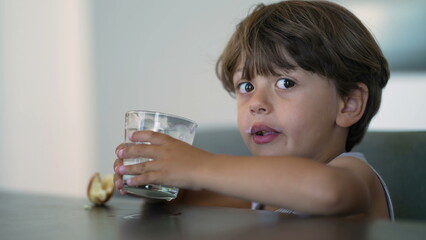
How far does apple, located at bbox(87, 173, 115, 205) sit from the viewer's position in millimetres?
902

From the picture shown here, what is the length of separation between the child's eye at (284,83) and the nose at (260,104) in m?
→ 0.03

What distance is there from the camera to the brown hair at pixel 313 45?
967 millimetres

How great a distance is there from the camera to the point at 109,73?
6.48 feet

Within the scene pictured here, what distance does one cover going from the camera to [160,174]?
711 millimetres

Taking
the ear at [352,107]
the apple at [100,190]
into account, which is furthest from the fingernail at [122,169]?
the ear at [352,107]

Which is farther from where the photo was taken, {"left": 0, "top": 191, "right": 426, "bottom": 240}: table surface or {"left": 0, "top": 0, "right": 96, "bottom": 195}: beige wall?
{"left": 0, "top": 0, "right": 96, "bottom": 195}: beige wall

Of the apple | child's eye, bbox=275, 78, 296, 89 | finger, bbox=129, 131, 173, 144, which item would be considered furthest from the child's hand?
child's eye, bbox=275, 78, 296, 89

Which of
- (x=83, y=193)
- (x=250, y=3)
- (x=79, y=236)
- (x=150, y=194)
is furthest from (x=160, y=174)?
(x=83, y=193)

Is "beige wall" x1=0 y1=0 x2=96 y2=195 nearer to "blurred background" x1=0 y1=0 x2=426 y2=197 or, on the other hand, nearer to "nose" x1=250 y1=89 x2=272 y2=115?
"blurred background" x1=0 y1=0 x2=426 y2=197

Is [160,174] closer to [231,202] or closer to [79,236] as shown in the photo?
[79,236]

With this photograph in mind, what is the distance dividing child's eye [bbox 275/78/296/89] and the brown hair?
0.8 inches

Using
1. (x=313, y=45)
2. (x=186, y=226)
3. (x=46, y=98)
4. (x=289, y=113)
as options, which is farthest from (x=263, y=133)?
(x=46, y=98)

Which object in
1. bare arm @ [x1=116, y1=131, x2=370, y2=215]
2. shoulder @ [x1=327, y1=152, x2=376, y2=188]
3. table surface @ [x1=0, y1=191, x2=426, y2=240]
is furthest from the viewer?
shoulder @ [x1=327, y1=152, x2=376, y2=188]

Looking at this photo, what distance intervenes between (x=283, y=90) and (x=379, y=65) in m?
0.25
